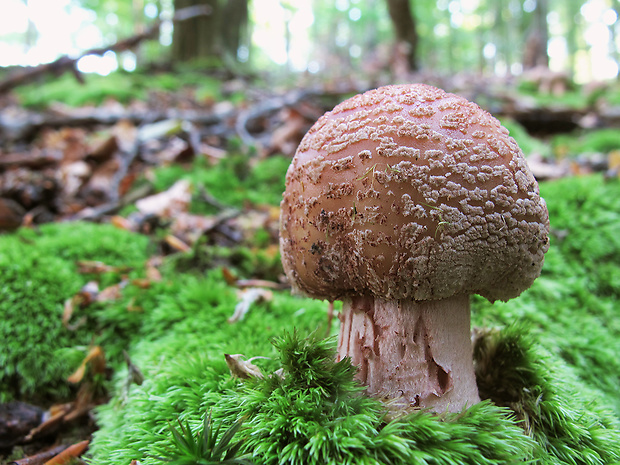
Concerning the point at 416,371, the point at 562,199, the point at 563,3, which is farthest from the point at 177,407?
the point at 563,3

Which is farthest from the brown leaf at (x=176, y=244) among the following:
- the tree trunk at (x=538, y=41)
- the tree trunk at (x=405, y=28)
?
the tree trunk at (x=538, y=41)

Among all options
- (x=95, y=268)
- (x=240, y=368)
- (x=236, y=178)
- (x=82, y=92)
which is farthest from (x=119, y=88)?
(x=240, y=368)

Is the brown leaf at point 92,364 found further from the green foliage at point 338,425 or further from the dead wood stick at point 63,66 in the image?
the dead wood stick at point 63,66

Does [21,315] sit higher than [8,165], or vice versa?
[8,165]

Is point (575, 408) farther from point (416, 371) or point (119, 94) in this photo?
point (119, 94)

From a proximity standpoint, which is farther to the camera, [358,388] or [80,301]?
[80,301]

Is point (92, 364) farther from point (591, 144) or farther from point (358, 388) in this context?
point (591, 144)
